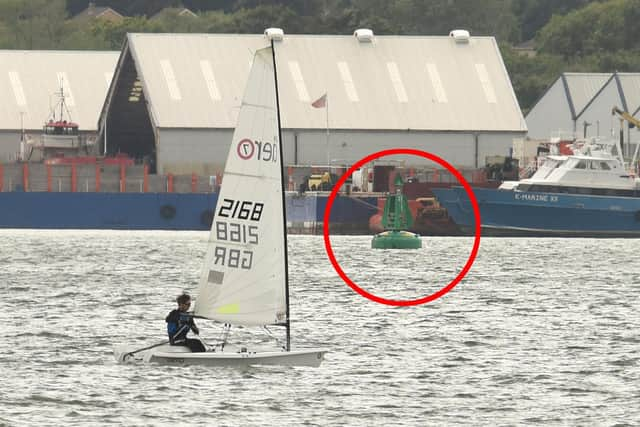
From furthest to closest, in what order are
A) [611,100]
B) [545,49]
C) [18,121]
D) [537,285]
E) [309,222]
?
[545,49], [611,100], [18,121], [309,222], [537,285]

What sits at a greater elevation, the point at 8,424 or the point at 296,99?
the point at 296,99

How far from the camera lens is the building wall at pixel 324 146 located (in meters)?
120

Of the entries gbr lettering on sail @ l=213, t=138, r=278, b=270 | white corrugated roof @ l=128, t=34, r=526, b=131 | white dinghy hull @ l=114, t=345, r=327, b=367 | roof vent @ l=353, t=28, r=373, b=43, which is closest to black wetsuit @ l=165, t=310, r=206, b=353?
white dinghy hull @ l=114, t=345, r=327, b=367

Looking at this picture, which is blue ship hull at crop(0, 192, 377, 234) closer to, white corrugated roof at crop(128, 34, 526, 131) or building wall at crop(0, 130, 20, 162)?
white corrugated roof at crop(128, 34, 526, 131)

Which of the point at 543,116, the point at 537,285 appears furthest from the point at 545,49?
the point at 537,285

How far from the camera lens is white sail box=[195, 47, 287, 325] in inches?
1558

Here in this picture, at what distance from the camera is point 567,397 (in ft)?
132

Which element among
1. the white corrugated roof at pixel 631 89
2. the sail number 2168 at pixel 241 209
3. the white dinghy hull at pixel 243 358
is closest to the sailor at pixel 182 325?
the white dinghy hull at pixel 243 358

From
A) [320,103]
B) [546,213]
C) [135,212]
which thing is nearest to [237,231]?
[546,213]

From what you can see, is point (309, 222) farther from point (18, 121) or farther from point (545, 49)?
point (545, 49)

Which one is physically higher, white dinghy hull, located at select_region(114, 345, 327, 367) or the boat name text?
the boat name text

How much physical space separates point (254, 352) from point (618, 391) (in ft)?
26.5

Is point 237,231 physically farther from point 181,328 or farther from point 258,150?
point 181,328

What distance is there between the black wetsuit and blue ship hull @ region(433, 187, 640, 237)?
67.3 metres
